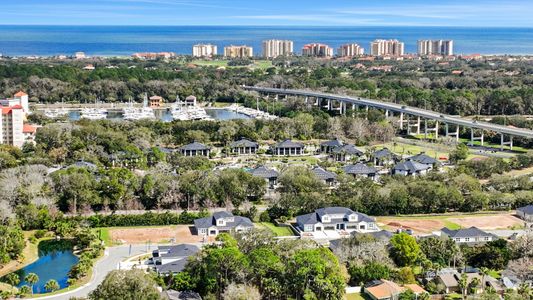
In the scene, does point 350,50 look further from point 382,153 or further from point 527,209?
point 527,209

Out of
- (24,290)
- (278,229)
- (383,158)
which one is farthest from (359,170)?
(24,290)

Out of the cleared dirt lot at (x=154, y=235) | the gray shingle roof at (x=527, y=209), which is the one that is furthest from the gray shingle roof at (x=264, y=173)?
the gray shingle roof at (x=527, y=209)

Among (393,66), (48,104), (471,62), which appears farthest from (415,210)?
(471,62)

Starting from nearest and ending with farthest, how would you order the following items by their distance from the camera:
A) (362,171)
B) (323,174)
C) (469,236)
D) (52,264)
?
1. (52,264)
2. (469,236)
3. (323,174)
4. (362,171)

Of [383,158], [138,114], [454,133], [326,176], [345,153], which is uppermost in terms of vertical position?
[138,114]

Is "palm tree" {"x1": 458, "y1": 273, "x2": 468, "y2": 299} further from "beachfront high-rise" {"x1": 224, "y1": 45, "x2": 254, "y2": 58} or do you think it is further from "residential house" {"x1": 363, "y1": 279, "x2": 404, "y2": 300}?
"beachfront high-rise" {"x1": 224, "y1": 45, "x2": 254, "y2": 58}

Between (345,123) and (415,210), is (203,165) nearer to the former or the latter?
(415,210)

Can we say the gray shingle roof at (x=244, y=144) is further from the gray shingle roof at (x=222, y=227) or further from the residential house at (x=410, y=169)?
the gray shingle roof at (x=222, y=227)
